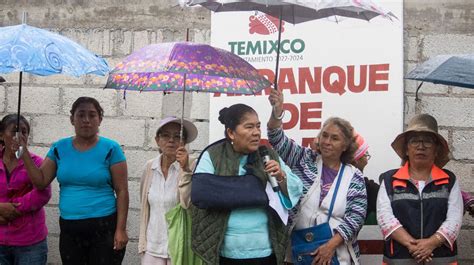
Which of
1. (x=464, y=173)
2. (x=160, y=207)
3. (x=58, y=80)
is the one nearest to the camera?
(x=160, y=207)

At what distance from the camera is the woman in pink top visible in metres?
5.47

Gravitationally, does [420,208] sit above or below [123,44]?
below

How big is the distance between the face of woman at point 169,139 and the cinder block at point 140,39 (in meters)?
1.42

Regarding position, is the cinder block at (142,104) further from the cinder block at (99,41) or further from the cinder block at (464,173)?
the cinder block at (464,173)

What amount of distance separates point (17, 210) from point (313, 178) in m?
2.29

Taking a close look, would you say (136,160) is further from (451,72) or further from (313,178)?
(451,72)

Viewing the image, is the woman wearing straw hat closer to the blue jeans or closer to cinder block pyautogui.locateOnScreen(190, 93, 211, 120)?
cinder block pyautogui.locateOnScreen(190, 93, 211, 120)

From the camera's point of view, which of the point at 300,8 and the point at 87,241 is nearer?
the point at 300,8

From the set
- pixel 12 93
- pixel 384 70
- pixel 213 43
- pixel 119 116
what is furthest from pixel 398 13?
pixel 12 93

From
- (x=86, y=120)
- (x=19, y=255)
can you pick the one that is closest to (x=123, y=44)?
(x=86, y=120)

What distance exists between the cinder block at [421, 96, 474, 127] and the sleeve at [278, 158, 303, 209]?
1851mm

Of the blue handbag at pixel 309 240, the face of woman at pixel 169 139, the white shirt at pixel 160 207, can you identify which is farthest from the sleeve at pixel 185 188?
the blue handbag at pixel 309 240

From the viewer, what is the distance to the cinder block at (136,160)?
6363mm

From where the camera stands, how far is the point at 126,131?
639cm
